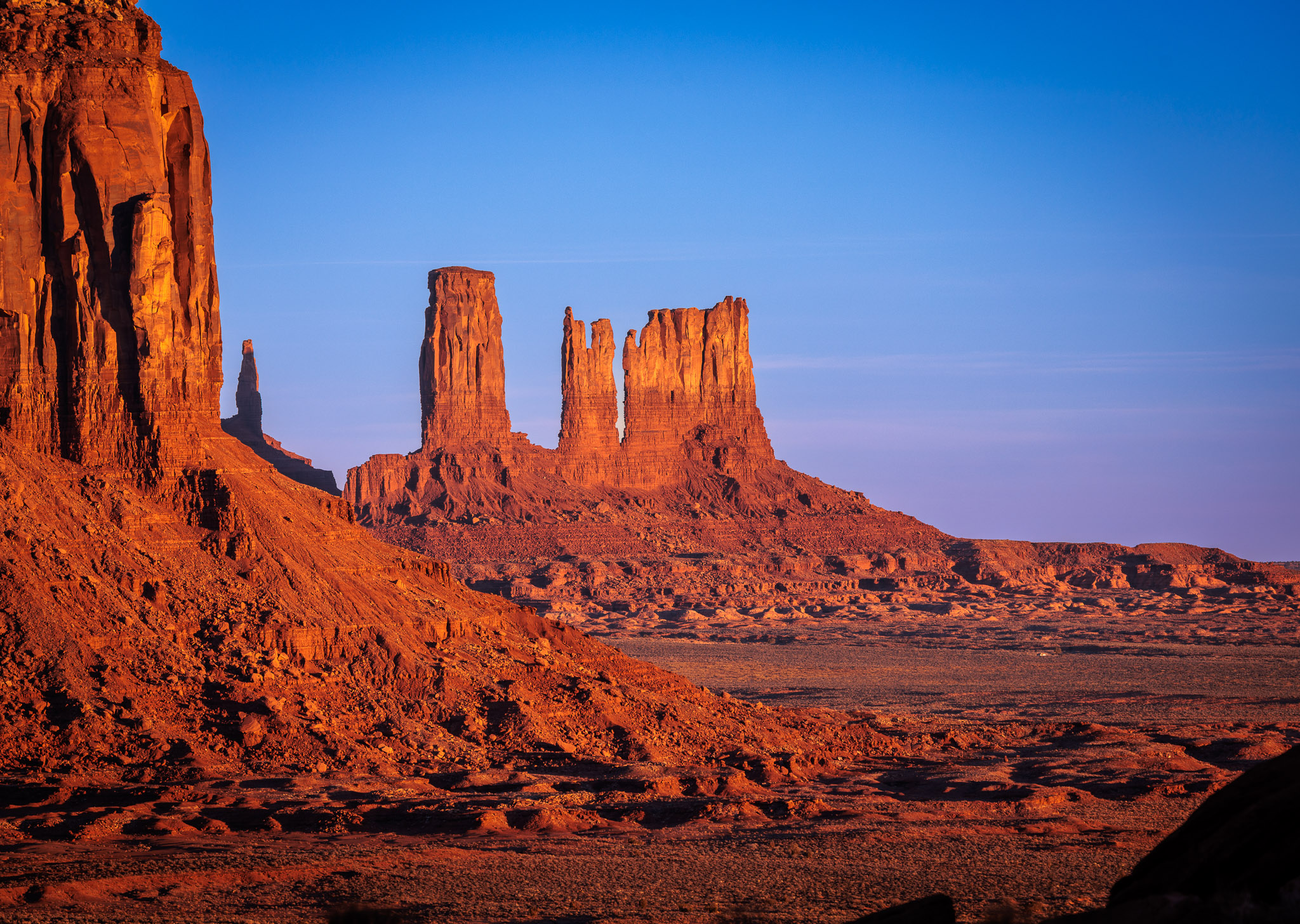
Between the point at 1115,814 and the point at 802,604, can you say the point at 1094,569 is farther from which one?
the point at 1115,814

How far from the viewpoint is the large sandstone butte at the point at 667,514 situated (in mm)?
101875

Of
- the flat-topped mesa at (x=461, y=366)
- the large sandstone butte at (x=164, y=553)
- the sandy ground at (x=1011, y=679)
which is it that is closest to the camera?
the large sandstone butte at (x=164, y=553)

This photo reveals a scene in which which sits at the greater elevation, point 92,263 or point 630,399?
point 630,399

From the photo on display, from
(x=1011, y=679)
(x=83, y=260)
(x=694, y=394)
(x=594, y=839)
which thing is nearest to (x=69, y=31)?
(x=83, y=260)

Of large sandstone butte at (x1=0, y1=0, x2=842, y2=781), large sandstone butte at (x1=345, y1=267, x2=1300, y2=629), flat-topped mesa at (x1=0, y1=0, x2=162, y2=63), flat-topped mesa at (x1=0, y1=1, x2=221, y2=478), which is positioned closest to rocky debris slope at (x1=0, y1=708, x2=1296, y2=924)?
large sandstone butte at (x1=0, y1=0, x2=842, y2=781)

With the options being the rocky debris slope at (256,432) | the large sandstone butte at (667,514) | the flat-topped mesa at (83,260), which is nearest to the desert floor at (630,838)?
the flat-topped mesa at (83,260)

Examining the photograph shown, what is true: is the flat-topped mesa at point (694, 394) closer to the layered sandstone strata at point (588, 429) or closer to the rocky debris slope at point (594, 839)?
the layered sandstone strata at point (588, 429)

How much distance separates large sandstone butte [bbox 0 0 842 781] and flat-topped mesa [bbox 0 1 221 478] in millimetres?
51

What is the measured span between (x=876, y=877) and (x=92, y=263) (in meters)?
22.2

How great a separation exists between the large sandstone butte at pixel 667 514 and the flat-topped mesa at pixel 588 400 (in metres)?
0.16

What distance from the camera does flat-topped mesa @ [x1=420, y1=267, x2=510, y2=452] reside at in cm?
12069

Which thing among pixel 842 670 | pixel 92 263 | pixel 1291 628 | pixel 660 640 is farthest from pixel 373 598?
pixel 1291 628

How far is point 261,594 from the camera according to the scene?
31.3m

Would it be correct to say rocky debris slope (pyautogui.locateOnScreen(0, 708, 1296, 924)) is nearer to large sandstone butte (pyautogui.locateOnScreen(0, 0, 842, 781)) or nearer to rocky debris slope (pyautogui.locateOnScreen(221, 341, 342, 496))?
large sandstone butte (pyautogui.locateOnScreen(0, 0, 842, 781))
